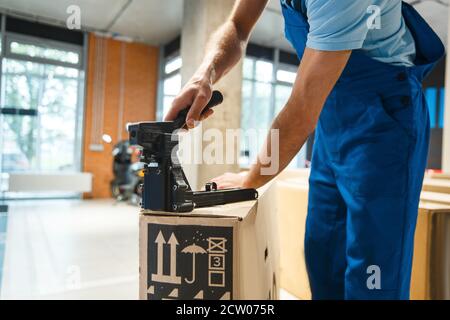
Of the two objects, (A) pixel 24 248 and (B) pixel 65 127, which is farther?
(B) pixel 65 127

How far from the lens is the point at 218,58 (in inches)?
35.9

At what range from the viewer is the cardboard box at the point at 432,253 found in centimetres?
114

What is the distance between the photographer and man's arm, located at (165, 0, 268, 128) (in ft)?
2.22

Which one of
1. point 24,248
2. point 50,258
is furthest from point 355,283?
point 24,248

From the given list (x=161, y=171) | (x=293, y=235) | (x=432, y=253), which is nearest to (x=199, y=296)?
(x=161, y=171)

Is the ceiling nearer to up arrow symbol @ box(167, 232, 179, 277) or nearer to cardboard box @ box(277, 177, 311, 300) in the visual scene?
cardboard box @ box(277, 177, 311, 300)

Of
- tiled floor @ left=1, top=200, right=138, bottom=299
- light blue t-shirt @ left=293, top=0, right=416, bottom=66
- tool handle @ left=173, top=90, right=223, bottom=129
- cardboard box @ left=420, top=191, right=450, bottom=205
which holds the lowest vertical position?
tiled floor @ left=1, top=200, right=138, bottom=299

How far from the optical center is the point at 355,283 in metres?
0.77

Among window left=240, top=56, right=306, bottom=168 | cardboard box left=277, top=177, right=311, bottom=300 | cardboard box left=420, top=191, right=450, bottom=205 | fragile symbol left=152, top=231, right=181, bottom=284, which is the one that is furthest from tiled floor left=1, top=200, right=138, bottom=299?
window left=240, top=56, right=306, bottom=168

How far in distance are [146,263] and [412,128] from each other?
25.2 inches

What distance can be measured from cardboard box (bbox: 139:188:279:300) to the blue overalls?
1.08 feet

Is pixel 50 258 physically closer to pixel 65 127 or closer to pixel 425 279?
pixel 425 279

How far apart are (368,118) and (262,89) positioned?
7.03 m

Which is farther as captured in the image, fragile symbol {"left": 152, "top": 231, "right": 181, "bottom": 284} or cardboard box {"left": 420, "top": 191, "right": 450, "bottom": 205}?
cardboard box {"left": 420, "top": 191, "right": 450, "bottom": 205}
